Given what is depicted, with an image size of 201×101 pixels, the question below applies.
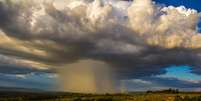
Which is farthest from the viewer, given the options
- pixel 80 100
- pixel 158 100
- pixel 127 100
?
pixel 80 100

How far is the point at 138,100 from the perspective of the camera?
496ft

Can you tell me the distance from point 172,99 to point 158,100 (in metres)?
7.65

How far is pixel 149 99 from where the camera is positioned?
150m

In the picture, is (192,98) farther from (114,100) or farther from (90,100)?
(90,100)

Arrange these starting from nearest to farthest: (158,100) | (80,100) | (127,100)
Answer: (158,100), (127,100), (80,100)

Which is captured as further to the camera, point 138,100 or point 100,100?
point 100,100

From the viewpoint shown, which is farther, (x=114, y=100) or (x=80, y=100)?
(x=80, y=100)

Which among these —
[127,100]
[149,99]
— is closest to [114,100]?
[127,100]

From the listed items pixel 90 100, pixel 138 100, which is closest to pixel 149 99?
pixel 138 100

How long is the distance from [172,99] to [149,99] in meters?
9.64

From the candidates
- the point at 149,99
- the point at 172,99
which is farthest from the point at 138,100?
the point at 172,99

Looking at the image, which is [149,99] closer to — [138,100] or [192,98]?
[138,100]

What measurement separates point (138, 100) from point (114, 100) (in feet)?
49.5

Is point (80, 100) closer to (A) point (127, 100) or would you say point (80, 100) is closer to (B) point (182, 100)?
(A) point (127, 100)
